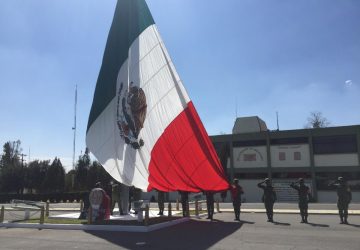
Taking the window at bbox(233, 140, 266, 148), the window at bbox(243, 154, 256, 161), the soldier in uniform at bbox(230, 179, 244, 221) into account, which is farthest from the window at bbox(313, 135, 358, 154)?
the soldier in uniform at bbox(230, 179, 244, 221)

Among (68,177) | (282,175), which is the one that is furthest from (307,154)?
(68,177)

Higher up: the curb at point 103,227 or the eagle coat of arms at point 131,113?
the eagle coat of arms at point 131,113

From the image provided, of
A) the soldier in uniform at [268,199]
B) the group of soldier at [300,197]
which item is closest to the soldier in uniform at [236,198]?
the group of soldier at [300,197]

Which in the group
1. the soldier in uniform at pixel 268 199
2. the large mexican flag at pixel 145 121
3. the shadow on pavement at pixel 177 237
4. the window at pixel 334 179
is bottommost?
the shadow on pavement at pixel 177 237

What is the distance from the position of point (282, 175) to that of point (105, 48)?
35801 mm

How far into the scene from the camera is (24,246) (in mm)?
11195

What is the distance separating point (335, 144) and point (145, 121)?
119ft

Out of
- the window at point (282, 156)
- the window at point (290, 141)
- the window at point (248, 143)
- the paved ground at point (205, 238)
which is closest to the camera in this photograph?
the paved ground at point (205, 238)

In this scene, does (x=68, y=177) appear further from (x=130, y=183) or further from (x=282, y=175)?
(x=130, y=183)

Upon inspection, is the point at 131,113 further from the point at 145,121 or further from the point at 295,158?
the point at 295,158

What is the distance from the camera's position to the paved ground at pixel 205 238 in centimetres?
1076

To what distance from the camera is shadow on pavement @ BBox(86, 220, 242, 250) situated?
10961mm

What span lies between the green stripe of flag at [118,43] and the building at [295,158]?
27.0m

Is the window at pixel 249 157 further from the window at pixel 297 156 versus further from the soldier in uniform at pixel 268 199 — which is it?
the soldier in uniform at pixel 268 199
